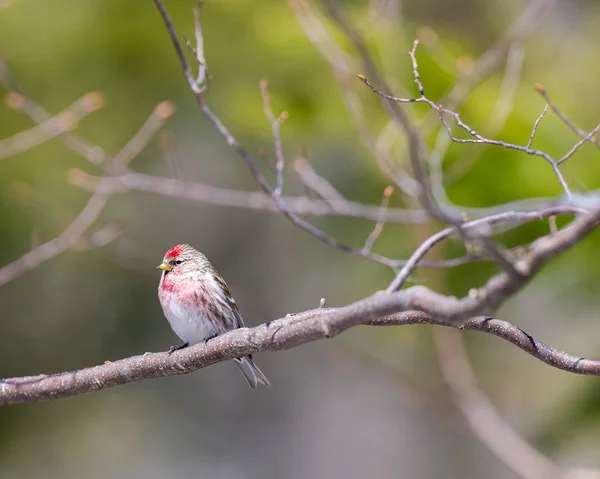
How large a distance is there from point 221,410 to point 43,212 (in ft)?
12.8

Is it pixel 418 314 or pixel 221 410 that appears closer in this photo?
pixel 418 314

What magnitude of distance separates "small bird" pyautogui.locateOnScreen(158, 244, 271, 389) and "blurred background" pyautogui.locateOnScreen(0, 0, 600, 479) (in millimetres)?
592

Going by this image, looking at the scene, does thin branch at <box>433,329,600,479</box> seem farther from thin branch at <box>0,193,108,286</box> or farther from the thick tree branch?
the thick tree branch

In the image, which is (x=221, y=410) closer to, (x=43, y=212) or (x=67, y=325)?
(x=67, y=325)

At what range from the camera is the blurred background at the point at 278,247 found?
4.79m

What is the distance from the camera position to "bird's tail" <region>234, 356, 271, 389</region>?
4.04 m

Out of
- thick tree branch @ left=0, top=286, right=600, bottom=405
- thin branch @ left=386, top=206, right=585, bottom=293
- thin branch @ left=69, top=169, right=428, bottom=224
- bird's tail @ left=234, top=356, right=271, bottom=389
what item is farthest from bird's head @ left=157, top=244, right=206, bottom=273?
thin branch @ left=386, top=206, right=585, bottom=293

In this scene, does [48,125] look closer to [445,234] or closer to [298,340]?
[298,340]

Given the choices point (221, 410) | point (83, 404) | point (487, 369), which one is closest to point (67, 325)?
point (83, 404)

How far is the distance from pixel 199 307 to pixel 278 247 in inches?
164

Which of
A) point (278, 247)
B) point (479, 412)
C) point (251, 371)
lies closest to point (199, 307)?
point (251, 371)

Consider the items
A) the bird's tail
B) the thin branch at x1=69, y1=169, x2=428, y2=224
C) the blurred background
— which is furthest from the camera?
the blurred background

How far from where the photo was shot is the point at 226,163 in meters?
7.57

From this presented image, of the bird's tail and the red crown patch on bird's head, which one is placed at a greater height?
the red crown patch on bird's head
